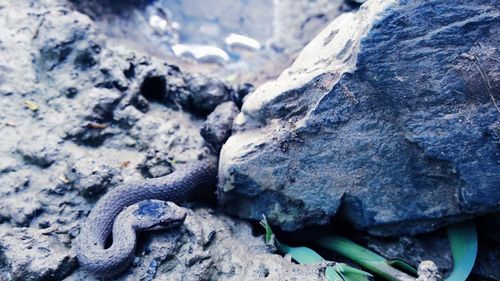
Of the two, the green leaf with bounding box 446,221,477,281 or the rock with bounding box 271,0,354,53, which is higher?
the rock with bounding box 271,0,354,53

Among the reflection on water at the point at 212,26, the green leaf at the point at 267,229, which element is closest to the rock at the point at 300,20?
the reflection on water at the point at 212,26

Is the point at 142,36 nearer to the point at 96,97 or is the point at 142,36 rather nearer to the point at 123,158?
the point at 96,97

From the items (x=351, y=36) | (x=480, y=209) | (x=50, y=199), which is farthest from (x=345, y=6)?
(x=50, y=199)

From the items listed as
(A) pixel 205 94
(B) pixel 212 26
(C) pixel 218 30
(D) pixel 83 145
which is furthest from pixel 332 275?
(B) pixel 212 26

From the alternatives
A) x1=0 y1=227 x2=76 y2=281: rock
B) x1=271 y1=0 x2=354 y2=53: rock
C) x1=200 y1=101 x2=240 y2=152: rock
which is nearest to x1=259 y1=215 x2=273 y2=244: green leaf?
x1=200 y1=101 x2=240 y2=152: rock

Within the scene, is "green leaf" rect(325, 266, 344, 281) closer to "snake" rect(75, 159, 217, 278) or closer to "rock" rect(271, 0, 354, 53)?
"snake" rect(75, 159, 217, 278)

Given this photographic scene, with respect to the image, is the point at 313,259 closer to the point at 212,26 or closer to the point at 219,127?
the point at 219,127
